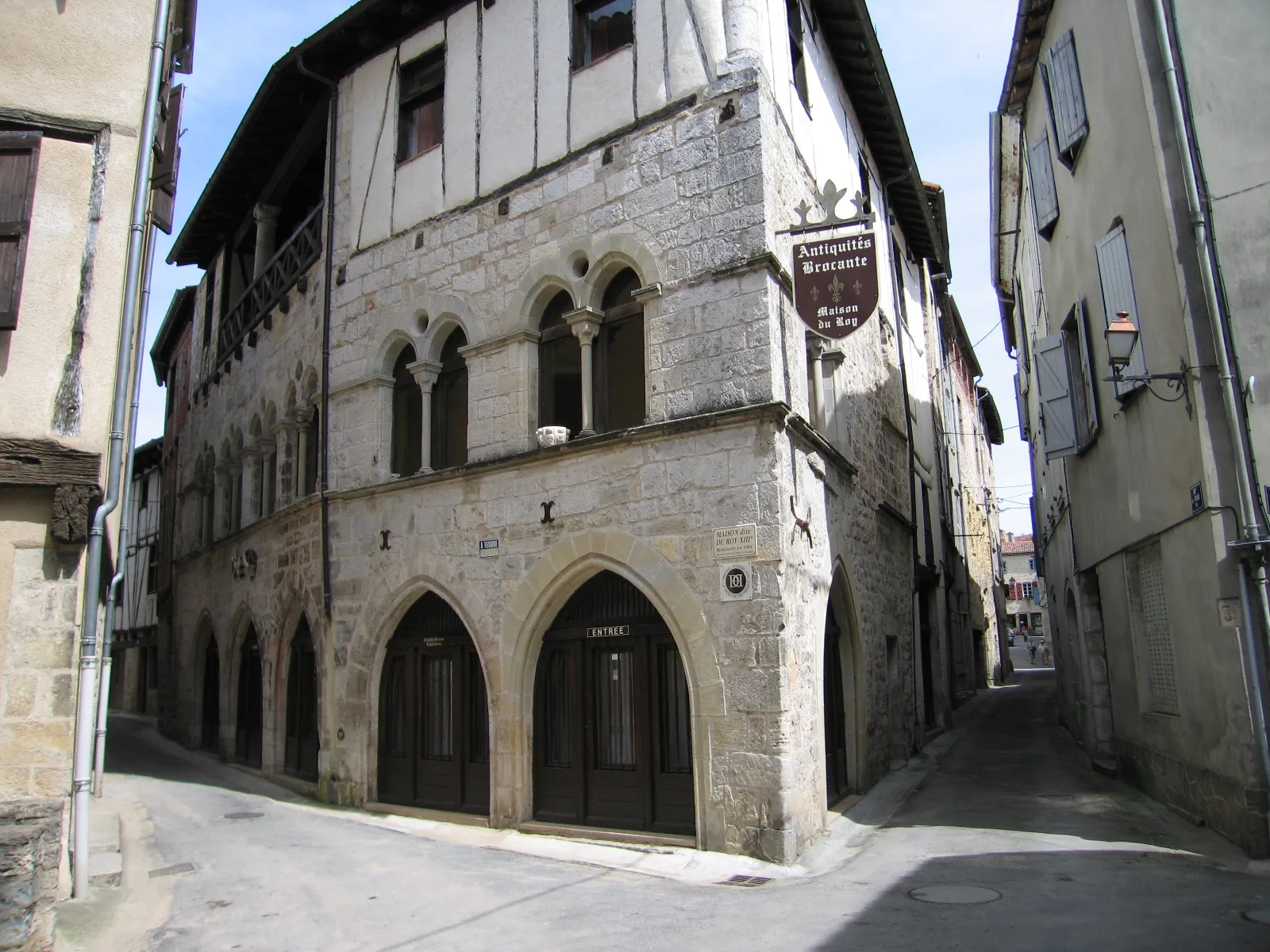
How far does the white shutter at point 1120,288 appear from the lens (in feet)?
26.7

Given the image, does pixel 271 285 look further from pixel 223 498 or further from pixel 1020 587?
pixel 1020 587

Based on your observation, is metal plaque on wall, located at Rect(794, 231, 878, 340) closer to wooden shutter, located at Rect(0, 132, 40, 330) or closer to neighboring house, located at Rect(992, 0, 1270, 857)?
neighboring house, located at Rect(992, 0, 1270, 857)

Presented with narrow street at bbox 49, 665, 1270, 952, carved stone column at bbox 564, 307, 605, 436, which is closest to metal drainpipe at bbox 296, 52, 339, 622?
narrow street at bbox 49, 665, 1270, 952

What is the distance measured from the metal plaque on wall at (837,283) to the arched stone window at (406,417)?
459 cm

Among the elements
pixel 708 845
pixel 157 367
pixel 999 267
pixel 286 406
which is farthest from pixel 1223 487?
pixel 157 367

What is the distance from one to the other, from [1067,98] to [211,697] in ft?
50.0

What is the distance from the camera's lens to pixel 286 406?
503 inches

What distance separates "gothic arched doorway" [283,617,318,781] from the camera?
1152 centimetres

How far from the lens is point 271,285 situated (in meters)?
13.9

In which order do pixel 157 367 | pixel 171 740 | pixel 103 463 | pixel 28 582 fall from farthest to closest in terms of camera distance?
pixel 157 367 → pixel 171 740 → pixel 103 463 → pixel 28 582

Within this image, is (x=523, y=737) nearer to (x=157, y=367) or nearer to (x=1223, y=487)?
(x=1223, y=487)

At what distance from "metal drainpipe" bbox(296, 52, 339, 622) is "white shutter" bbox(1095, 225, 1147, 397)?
8.26m

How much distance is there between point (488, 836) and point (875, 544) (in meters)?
5.72

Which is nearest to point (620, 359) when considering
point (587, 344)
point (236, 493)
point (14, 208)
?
point (587, 344)
